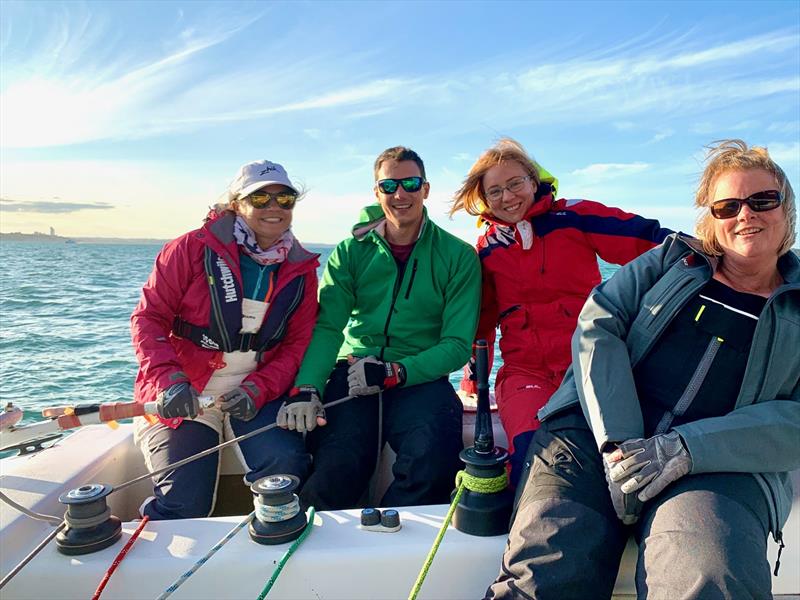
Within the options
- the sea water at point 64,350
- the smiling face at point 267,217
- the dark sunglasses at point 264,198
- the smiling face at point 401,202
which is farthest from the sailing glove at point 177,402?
the sea water at point 64,350

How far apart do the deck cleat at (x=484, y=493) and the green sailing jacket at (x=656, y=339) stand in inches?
9.6

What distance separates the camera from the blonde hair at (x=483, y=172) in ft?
9.62

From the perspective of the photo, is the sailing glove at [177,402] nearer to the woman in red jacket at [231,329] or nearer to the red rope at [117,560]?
the woman in red jacket at [231,329]

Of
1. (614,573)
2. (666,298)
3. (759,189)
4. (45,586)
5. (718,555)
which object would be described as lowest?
(45,586)

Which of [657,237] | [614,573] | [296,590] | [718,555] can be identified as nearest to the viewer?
[718,555]

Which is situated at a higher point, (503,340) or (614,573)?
(503,340)

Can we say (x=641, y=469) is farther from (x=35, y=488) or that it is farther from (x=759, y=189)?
(x=35, y=488)

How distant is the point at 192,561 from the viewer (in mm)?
1799

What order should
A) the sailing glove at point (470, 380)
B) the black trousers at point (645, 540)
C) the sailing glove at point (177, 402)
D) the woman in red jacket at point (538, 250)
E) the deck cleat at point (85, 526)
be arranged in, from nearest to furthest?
1. the black trousers at point (645, 540)
2. the deck cleat at point (85, 526)
3. the sailing glove at point (177, 402)
4. the woman in red jacket at point (538, 250)
5. the sailing glove at point (470, 380)

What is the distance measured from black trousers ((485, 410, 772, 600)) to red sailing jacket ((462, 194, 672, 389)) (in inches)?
40.3

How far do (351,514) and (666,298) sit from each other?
4.19ft

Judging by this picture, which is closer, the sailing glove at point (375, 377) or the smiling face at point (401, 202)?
the sailing glove at point (375, 377)

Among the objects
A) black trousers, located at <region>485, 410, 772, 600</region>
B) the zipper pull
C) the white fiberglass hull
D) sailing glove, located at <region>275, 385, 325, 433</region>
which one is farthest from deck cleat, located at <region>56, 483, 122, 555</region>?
the zipper pull

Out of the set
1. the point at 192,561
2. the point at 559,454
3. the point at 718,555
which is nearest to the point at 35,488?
the point at 192,561
